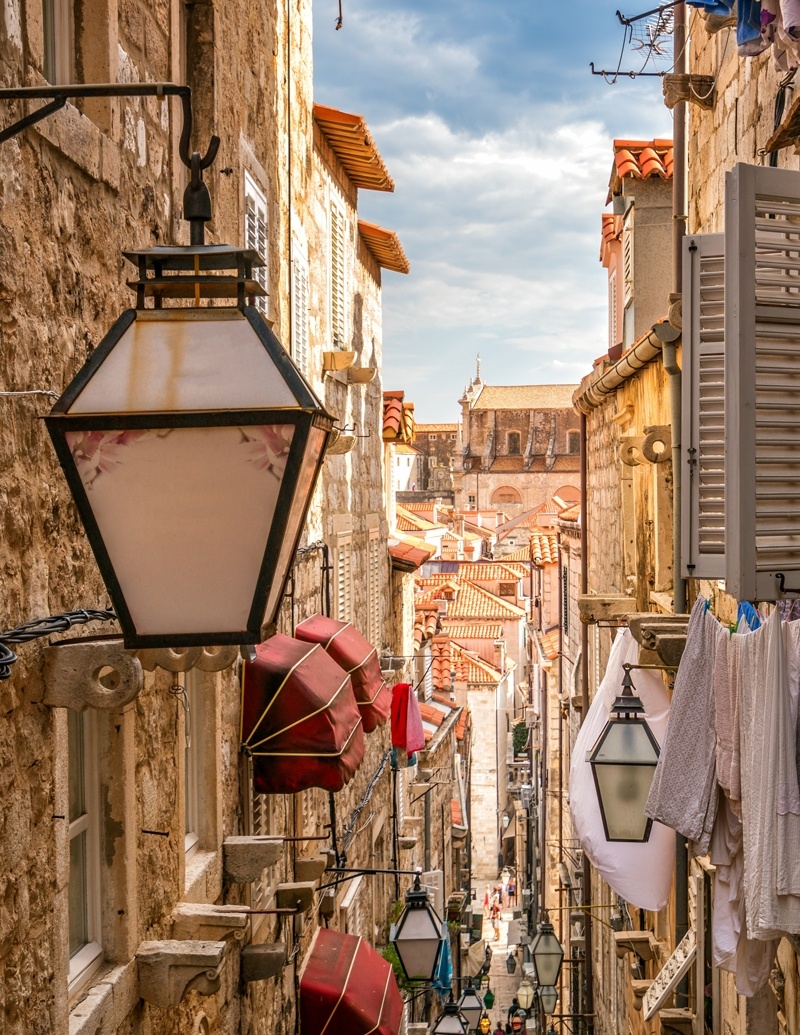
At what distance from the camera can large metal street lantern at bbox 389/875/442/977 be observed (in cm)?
1032

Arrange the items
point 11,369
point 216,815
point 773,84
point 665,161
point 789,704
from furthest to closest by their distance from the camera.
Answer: point 665,161 < point 216,815 < point 773,84 < point 789,704 < point 11,369

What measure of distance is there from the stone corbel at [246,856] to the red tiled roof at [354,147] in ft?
24.7

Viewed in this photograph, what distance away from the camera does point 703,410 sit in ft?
16.5

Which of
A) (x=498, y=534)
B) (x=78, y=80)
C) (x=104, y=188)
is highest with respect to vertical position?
(x=78, y=80)

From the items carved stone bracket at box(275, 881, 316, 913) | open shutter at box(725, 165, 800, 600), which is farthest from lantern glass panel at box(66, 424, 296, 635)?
carved stone bracket at box(275, 881, 316, 913)

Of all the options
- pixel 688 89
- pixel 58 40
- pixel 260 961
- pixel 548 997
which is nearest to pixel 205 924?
pixel 260 961

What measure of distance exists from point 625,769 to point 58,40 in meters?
4.50

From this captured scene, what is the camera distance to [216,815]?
20.7 feet

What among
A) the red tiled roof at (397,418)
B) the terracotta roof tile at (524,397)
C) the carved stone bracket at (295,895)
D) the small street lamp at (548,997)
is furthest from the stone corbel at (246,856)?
the terracotta roof tile at (524,397)

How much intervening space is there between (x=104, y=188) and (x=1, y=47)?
110cm

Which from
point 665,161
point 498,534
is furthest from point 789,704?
point 498,534

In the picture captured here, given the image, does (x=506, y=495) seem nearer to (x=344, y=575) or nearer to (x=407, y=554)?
(x=407, y=554)

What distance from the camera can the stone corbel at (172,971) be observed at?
4.46 metres

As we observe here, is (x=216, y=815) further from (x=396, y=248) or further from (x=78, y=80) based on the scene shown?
(x=396, y=248)
